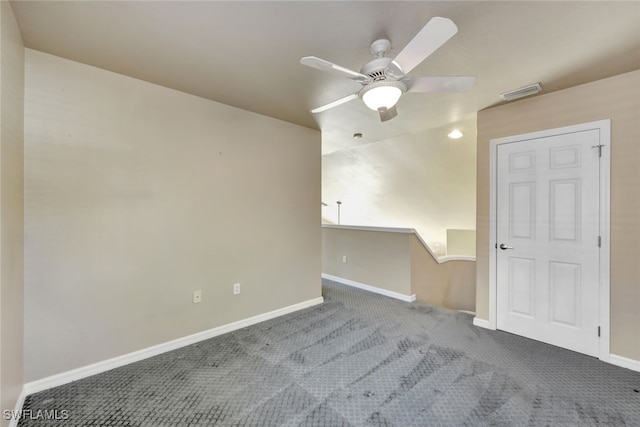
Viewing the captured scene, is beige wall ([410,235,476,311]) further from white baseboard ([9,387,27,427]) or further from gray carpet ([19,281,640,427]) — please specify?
white baseboard ([9,387,27,427])

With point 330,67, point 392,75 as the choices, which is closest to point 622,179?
point 392,75

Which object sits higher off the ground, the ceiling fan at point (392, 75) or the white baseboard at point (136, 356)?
the ceiling fan at point (392, 75)

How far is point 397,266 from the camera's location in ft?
12.7

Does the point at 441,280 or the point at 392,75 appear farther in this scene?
the point at 441,280

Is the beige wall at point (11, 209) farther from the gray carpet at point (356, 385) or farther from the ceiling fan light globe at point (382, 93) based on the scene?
the ceiling fan light globe at point (382, 93)

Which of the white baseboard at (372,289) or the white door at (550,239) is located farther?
the white baseboard at (372,289)

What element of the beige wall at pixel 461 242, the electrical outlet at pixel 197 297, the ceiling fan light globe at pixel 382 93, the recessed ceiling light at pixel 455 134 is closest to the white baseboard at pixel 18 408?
the electrical outlet at pixel 197 297

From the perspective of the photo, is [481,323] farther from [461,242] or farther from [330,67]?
[461,242]

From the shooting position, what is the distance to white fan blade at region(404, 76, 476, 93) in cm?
154

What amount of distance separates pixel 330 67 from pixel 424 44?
1.53ft

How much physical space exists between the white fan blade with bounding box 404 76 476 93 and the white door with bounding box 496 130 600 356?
1.53 metres

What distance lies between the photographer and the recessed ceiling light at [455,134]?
3650 millimetres

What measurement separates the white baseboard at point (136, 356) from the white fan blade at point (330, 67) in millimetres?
2491

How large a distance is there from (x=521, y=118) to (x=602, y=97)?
21.5 inches
